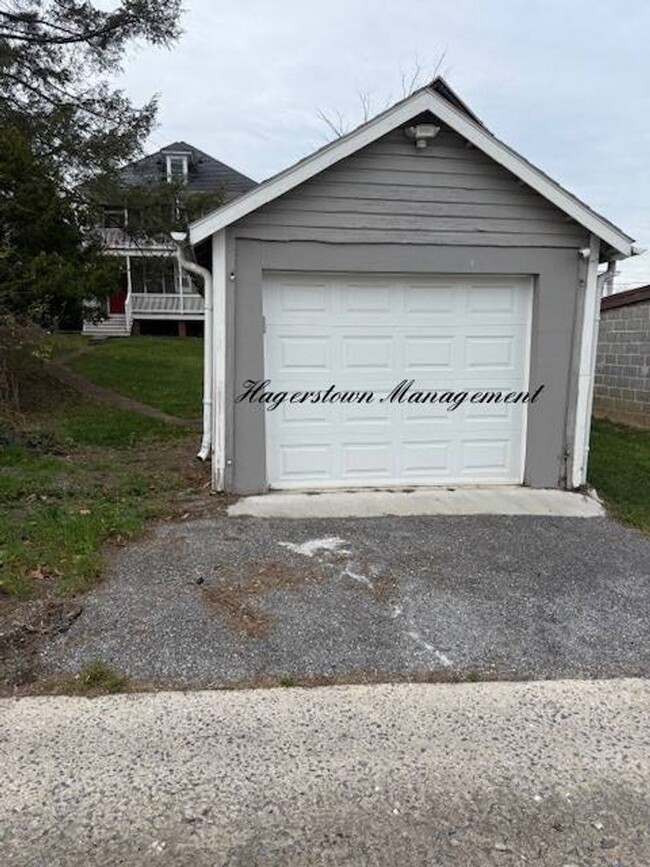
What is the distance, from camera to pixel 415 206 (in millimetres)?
6613

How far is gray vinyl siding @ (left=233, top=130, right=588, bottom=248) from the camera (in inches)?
253

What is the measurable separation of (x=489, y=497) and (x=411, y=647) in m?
3.29

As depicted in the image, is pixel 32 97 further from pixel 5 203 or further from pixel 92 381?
pixel 92 381

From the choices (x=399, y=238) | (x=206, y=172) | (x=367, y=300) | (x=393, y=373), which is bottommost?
(x=393, y=373)

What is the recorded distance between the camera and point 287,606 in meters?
4.20

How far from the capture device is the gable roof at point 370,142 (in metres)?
6.16

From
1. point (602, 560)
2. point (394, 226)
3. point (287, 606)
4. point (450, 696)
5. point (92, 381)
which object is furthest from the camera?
point (92, 381)

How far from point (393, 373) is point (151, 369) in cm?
1285

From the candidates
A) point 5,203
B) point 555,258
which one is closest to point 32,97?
point 5,203

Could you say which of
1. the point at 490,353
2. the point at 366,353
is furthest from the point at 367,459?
the point at 490,353

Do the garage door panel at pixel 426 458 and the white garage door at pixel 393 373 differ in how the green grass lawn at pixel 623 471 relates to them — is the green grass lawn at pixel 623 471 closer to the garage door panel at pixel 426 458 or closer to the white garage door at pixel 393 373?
the white garage door at pixel 393 373

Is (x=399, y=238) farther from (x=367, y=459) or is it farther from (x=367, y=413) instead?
(x=367, y=459)

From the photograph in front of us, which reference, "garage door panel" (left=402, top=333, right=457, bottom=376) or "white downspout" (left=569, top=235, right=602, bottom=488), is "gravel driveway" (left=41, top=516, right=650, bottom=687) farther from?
"garage door panel" (left=402, top=333, right=457, bottom=376)

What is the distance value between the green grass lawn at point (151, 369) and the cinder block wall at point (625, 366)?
26.8ft
